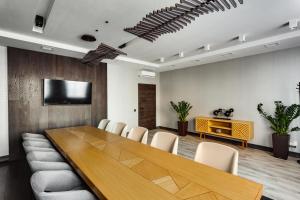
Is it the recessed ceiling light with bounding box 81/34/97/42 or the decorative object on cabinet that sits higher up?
the recessed ceiling light with bounding box 81/34/97/42

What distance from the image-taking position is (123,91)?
6246mm

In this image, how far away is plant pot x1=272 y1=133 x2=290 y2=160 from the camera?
3.81 m

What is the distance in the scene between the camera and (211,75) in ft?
19.0

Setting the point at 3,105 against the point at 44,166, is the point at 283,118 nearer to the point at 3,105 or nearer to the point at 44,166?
the point at 44,166

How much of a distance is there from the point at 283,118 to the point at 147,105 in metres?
4.73

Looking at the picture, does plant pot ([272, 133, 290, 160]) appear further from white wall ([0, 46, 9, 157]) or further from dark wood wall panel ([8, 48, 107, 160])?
white wall ([0, 46, 9, 157])

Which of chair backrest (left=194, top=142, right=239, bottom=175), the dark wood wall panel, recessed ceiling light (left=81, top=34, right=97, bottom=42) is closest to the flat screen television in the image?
the dark wood wall panel

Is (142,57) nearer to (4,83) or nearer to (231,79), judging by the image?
(231,79)

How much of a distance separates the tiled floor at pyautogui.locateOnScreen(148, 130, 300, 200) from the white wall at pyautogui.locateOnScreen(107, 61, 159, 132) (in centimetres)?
265

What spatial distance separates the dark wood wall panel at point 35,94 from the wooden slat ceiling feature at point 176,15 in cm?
333

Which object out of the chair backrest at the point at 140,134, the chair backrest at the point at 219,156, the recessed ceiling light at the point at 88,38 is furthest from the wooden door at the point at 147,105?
the chair backrest at the point at 219,156

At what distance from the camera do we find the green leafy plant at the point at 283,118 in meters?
3.80

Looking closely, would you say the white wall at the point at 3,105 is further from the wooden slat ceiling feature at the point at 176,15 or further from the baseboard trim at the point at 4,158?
the wooden slat ceiling feature at the point at 176,15

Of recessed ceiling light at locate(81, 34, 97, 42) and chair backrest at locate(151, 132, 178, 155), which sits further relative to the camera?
recessed ceiling light at locate(81, 34, 97, 42)
